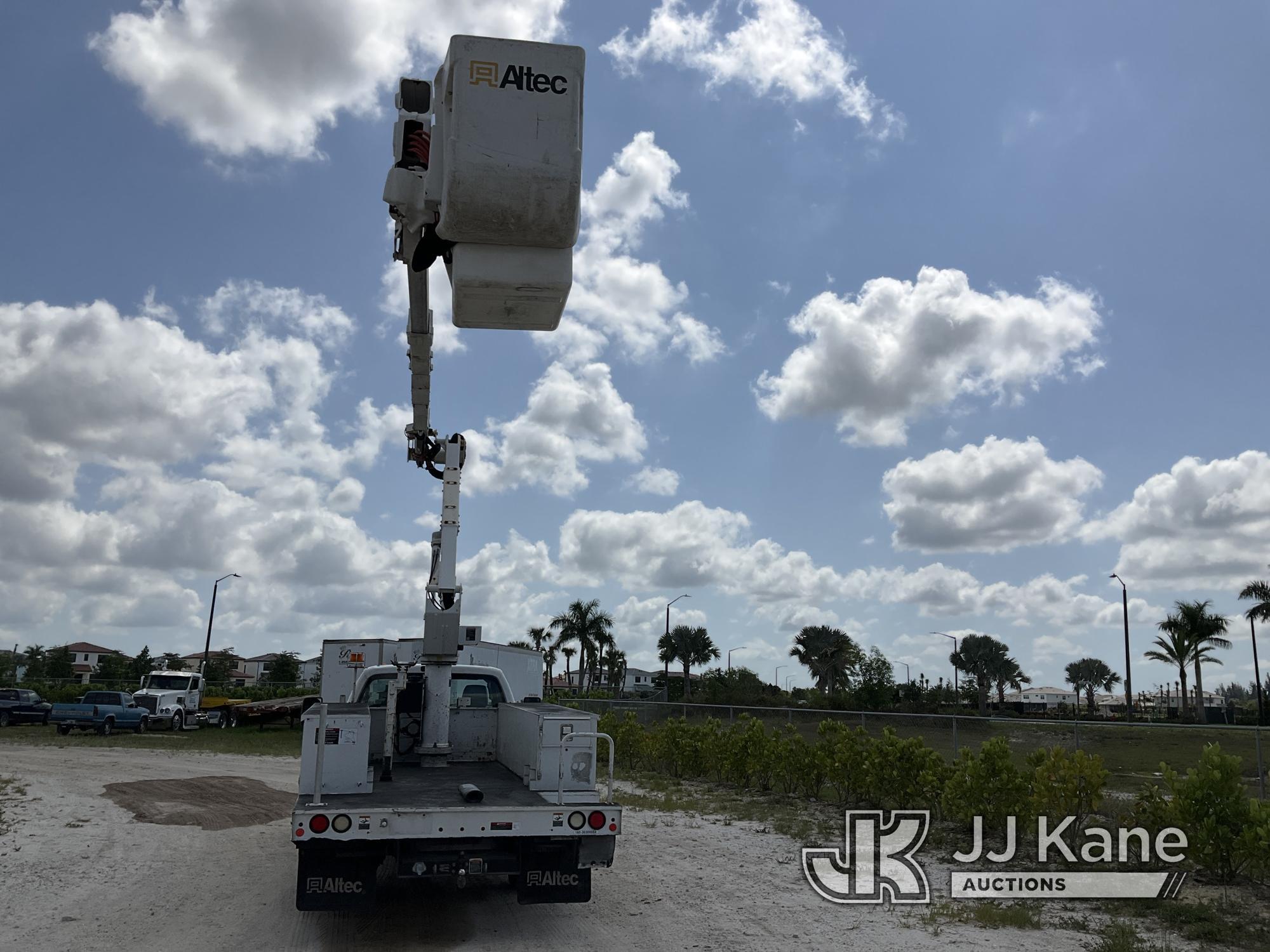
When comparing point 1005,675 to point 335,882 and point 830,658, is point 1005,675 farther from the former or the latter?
point 335,882

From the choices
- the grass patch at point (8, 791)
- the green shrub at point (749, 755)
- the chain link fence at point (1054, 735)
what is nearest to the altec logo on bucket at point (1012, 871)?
the chain link fence at point (1054, 735)

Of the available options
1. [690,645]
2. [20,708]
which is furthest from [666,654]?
[20,708]

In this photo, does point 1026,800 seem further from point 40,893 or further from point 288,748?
point 288,748

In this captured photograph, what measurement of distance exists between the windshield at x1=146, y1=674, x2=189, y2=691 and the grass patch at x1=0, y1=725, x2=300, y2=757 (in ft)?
7.12

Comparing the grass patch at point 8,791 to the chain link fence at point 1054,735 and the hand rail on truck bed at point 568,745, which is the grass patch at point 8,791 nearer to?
the hand rail on truck bed at point 568,745

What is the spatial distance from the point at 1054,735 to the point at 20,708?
3429cm

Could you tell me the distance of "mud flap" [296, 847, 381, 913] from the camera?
21.6 feet

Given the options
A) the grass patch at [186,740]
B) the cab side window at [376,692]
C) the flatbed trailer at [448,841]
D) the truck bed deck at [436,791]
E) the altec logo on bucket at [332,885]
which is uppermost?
the cab side window at [376,692]

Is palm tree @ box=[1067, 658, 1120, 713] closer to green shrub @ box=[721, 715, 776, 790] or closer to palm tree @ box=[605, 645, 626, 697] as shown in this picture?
palm tree @ box=[605, 645, 626, 697]

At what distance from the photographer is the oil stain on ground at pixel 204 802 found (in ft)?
41.9

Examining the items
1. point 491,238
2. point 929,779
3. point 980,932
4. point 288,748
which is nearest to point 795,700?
point 288,748

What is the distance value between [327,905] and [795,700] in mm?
50132

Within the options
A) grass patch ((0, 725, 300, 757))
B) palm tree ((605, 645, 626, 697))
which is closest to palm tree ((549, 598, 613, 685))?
palm tree ((605, 645, 626, 697))

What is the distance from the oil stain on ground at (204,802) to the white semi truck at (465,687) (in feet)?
13.2
